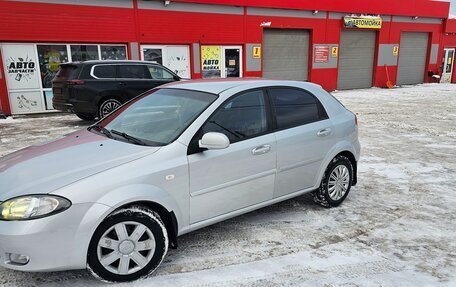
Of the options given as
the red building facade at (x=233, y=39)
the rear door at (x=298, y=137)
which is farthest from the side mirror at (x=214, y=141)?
the red building facade at (x=233, y=39)

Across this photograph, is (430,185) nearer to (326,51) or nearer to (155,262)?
(155,262)

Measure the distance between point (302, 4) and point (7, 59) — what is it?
13.3 metres

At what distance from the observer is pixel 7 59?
12.2 metres

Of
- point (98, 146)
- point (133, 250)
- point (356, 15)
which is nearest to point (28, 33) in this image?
point (98, 146)

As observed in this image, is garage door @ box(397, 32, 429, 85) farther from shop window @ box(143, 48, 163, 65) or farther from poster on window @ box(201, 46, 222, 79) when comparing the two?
shop window @ box(143, 48, 163, 65)

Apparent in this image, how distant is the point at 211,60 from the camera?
53.0ft

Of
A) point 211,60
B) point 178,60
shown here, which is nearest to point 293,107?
point 178,60

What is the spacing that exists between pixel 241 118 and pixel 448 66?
28.3 meters

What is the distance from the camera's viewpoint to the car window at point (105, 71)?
9969 millimetres

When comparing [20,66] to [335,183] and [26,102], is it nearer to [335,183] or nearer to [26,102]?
[26,102]

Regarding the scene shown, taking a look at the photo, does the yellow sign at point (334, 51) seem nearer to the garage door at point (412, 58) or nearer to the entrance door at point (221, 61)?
the garage door at point (412, 58)

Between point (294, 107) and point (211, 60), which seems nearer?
point (294, 107)

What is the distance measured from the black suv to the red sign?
11.5 m

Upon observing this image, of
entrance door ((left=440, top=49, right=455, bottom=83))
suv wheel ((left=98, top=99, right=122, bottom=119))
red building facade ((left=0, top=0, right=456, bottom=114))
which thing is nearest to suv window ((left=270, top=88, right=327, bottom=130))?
suv wheel ((left=98, top=99, right=122, bottom=119))
